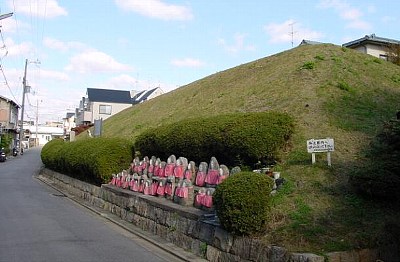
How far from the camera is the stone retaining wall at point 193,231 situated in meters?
6.23

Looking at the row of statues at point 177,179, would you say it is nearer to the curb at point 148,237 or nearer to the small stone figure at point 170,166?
the small stone figure at point 170,166

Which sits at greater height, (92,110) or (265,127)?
(92,110)

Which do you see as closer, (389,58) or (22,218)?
(22,218)

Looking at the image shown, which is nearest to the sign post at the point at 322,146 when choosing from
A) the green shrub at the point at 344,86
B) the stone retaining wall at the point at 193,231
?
the stone retaining wall at the point at 193,231

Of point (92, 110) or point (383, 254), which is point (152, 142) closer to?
point (383, 254)

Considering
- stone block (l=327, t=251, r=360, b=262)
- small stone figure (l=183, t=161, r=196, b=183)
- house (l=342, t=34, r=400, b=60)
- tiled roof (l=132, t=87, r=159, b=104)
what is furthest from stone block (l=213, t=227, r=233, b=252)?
tiled roof (l=132, t=87, r=159, b=104)

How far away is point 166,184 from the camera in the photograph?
11484 millimetres

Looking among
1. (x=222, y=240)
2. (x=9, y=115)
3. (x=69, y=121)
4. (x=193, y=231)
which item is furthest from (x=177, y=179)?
(x=69, y=121)

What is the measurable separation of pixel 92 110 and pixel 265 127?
2681 inches

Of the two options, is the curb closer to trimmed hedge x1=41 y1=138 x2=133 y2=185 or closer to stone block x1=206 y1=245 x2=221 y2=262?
stone block x1=206 y1=245 x2=221 y2=262

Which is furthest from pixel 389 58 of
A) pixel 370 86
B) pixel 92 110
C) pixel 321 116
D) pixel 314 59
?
pixel 92 110

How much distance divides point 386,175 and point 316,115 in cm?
482

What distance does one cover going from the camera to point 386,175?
7.21m

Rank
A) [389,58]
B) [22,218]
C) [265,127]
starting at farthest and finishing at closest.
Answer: [389,58]
[22,218]
[265,127]
